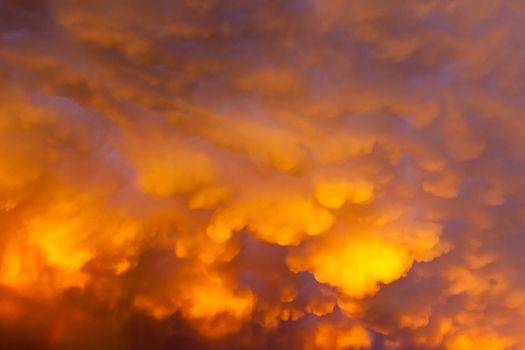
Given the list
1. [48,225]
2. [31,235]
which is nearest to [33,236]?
[31,235]

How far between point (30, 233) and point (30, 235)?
16cm

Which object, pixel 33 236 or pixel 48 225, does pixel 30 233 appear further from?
pixel 48 225

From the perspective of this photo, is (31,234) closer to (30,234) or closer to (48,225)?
(30,234)

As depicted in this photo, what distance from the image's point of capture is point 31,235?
16.8 m

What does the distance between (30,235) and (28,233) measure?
0.48 ft

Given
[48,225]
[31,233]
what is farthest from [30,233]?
[48,225]

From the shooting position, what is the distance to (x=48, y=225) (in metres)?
16.5

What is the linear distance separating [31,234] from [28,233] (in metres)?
0.16

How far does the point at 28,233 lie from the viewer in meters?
16.8

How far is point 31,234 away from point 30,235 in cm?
12

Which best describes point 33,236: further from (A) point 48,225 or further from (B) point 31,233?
(A) point 48,225

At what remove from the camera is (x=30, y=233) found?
55.1 feet

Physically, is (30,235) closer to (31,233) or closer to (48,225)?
(31,233)

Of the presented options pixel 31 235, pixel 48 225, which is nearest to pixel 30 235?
pixel 31 235
